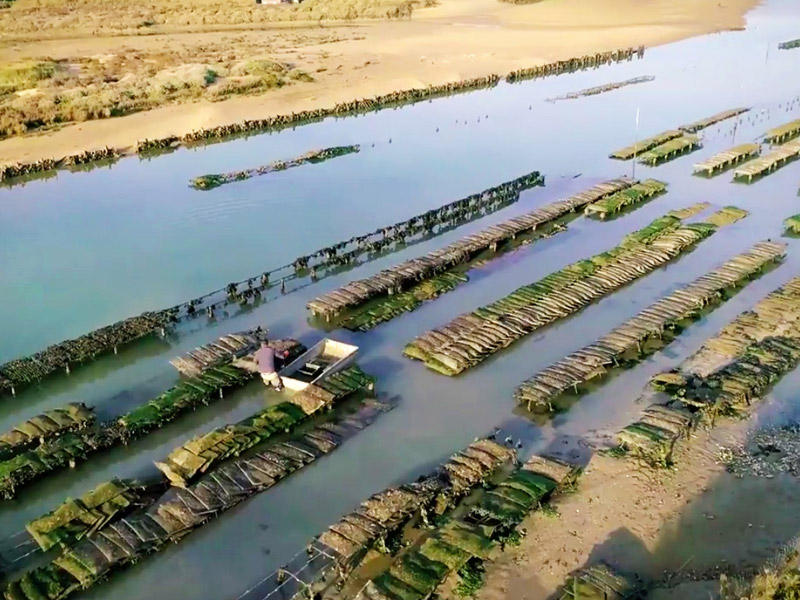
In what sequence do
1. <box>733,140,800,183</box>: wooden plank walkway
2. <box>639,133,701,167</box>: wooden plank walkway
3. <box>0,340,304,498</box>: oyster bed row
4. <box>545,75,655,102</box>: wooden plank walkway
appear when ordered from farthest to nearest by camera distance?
<box>545,75,655,102</box>: wooden plank walkway, <box>639,133,701,167</box>: wooden plank walkway, <box>733,140,800,183</box>: wooden plank walkway, <box>0,340,304,498</box>: oyster bed row

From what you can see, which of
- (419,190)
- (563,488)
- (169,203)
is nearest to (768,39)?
(419,190)

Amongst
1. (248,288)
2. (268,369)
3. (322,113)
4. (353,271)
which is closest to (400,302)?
(353,271)

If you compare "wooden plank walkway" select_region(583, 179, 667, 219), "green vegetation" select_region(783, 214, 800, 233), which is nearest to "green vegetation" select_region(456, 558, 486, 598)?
"wooden plank walkway" select_region(583, 179, 667, 219)

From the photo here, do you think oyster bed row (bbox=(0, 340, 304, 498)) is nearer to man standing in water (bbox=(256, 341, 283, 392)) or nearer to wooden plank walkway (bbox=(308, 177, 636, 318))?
man standing in water (bbox=(256, 341, 283, 392))

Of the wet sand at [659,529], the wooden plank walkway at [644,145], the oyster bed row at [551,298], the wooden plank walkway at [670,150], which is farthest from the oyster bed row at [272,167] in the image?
the wet sand at [659,529]

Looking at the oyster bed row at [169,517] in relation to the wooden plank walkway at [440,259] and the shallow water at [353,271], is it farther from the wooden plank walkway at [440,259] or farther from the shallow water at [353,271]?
the wooden plank walkway at [440,259]
